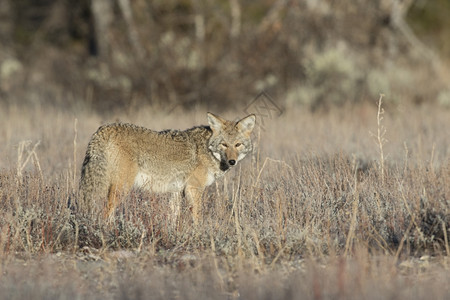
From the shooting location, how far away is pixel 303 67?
59.6 ft

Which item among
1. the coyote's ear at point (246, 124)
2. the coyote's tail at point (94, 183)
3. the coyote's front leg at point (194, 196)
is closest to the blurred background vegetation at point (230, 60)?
the coyote's ear at point (246, 124)

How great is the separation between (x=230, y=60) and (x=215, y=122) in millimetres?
9673

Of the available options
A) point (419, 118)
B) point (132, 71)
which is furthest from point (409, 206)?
point (132, 71)

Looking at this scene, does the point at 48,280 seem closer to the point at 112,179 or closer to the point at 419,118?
the point at 112,179

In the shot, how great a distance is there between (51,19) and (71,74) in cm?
518

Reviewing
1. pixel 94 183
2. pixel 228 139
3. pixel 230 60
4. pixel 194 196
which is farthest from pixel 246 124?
pixel 230 60

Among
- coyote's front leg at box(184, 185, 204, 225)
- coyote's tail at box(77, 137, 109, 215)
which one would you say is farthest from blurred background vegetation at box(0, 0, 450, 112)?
coyote's tail at box(77, 137, 109, 215)

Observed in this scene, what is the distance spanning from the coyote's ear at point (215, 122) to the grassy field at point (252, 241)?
30.4 inches

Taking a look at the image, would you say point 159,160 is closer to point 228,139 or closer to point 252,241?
point 228,139

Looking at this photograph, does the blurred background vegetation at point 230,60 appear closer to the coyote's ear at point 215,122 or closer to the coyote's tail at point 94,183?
the coyote's ear at point 215,122

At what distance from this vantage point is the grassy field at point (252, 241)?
4.65 m

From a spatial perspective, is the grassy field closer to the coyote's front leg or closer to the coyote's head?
the coyote's front leg

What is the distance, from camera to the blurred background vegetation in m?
16.7

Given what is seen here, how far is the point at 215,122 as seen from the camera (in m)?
7.70
